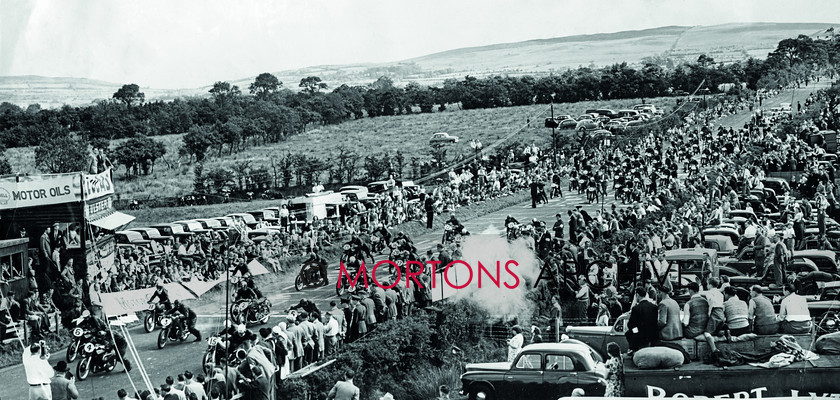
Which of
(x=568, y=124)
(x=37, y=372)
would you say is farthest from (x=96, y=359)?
(x=568, y=124)

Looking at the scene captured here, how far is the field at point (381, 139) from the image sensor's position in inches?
3278

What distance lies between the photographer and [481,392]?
15.5 m

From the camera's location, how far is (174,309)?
2245cm

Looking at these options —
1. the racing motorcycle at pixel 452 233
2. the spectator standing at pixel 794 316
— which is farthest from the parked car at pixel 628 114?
the spectator standing at pixel 794 316

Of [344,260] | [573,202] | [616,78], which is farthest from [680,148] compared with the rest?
[616,78]

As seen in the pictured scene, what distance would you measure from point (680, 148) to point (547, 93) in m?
68.2

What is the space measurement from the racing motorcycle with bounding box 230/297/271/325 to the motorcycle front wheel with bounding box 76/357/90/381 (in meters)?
4.20

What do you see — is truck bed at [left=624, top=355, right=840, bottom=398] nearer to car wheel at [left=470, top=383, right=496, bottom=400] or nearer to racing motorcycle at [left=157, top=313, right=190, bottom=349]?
car wheel at [left=470, top=383, right=496, bottom=400]

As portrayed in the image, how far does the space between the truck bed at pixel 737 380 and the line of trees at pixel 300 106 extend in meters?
71.6

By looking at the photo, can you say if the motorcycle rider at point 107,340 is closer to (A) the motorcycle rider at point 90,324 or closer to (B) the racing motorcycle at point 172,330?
(A) the motorcycle rider at point 90,324

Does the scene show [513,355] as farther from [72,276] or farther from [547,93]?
[547,93]

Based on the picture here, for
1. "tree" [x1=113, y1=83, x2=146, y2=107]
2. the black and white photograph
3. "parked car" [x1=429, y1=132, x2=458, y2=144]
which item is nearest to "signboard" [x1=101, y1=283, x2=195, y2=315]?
the black and white photograph

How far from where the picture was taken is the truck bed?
13.7m

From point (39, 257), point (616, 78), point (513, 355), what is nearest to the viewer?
point (513, 355)
